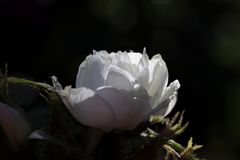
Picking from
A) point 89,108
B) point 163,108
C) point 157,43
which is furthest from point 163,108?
point 157,43

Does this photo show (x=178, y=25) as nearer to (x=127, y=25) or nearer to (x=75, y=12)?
(x=127, y=25)

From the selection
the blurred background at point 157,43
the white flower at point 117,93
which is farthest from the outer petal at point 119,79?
the blurred background at point 157,43

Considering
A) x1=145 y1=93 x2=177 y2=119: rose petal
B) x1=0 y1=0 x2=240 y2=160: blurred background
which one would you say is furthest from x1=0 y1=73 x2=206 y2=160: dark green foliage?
x1=0 y1=0 x2=240 y2=160: blurred background

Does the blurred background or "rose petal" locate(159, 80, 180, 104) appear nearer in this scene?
"rose petal" locate(159, 80, 180, 104)

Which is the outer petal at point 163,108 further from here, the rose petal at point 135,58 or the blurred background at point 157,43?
the blurred background at point 157,43

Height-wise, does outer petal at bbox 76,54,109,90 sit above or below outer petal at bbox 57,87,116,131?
above

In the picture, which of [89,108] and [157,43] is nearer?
[89,108]

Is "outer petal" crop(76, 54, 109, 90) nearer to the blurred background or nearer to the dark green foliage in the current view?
the dark green foliage

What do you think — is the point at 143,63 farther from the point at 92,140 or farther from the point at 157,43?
the point at 157,43
